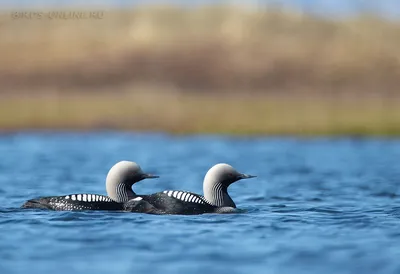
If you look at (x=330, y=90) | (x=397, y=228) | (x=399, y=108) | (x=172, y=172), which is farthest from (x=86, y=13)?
(x=397, y=228)

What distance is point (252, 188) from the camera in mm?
24359

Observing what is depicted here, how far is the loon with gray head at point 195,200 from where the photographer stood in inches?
654

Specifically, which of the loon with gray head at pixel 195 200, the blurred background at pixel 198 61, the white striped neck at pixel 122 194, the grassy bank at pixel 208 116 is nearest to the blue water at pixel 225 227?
the loon with gray head at pixel 195 200

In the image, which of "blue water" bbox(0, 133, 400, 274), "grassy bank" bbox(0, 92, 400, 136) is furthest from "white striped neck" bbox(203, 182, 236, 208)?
"grassy bank" bbox(0, 92, 400, 136)

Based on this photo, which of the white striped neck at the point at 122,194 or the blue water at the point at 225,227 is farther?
the white striped neck at the point at 122,194

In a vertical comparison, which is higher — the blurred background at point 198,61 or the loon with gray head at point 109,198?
the blurred background at point 198,61

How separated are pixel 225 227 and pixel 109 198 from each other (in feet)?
8.07

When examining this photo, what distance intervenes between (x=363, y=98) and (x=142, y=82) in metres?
18.9

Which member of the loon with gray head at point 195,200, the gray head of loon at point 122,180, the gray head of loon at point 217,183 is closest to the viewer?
the loon with gray head at point 195,200

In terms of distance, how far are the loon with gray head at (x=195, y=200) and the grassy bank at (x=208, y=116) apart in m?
31.9

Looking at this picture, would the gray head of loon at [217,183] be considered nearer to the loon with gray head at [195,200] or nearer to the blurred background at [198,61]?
the loon with gray head at [195,200]

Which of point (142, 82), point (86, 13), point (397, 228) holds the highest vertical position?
point (86, 13)

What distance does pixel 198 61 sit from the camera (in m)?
103

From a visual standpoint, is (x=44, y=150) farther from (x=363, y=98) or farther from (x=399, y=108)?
(x=363, y=98)
